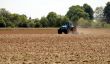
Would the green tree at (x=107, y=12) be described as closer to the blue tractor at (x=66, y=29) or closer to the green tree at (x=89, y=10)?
the green tree at (x=89, y=10)

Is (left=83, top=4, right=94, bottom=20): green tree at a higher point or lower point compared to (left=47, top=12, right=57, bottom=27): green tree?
higher

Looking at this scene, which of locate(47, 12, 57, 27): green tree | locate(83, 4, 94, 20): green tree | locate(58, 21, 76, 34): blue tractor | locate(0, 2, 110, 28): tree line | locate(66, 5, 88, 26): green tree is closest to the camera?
locate(58, 21, 76, 34): blue tractor

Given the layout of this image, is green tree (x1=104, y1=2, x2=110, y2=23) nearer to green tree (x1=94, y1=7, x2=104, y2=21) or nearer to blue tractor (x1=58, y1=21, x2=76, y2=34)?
green tree (x1=94, y1=7, x2=104, y2=21)

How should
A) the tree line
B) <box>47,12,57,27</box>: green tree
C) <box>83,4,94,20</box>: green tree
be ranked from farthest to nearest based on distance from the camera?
<box>83,4,94,20</box>: green tree < <box>47,12,57,27</box>: green tree < the tree line

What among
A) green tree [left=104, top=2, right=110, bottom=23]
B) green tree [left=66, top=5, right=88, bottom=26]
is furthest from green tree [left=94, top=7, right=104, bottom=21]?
green tree [left=66, top=5, right=88, bottom=26]

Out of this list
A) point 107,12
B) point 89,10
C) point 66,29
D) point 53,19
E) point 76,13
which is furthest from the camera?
point 107,12

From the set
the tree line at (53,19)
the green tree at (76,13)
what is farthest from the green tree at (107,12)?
the green tree at (76,13)

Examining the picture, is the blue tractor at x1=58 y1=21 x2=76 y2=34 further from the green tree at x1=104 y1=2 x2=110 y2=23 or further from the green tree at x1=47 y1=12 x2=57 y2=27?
the green tree at x1=104 y1=2 x2=110 y2=23

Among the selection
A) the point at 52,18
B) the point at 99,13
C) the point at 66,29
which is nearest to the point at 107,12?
the point at 99,13

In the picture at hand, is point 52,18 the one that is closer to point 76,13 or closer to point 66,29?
point 76,13

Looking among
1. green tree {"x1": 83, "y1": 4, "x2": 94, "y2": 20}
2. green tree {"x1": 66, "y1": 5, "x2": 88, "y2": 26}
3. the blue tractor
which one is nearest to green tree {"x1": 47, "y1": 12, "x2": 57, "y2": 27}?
green tree {"x1": 66, "y1": 5, "x2": 88, "y2": 26}

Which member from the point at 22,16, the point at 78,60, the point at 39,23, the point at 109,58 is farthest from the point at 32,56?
the point at 22,16

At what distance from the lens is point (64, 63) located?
37.3 feet

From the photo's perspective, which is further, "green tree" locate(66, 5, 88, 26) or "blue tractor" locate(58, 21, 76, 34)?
"green tree" locate(66, 5, 88, 26)
